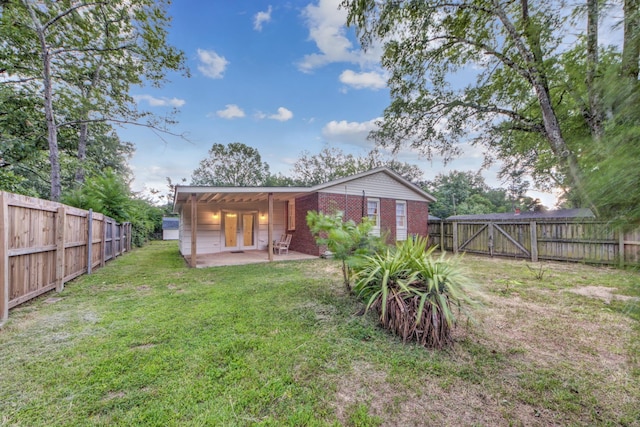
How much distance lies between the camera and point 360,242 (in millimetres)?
4473

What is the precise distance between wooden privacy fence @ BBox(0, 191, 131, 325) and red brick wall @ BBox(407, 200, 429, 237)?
464 inches

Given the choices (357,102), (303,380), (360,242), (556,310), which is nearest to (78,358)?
(303,380)

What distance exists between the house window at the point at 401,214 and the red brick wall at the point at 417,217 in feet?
0.59

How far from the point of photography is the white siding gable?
10627mm

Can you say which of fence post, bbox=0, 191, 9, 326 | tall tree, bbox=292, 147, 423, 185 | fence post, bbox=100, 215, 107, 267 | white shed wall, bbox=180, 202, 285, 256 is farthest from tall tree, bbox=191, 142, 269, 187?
fence post, bbox=0, 191, 9, 326

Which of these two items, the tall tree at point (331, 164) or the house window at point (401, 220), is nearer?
the house window at point (401, 220)

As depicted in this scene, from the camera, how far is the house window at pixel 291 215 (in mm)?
12047

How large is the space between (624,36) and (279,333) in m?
3.61

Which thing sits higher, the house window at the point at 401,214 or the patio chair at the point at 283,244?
the house window at the point at 401,214

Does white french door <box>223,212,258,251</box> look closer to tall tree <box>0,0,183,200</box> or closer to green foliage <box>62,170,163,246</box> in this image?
green foliage <box>62,170,163,246</box>

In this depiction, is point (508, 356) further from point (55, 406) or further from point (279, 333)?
point (55, 406)

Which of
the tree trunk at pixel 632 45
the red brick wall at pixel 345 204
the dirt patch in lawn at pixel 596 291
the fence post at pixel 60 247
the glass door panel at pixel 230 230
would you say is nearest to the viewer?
the tree trunk at pixel 632 45

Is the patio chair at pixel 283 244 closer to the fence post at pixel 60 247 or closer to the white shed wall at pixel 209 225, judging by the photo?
the white shed wall at pixel 209 225

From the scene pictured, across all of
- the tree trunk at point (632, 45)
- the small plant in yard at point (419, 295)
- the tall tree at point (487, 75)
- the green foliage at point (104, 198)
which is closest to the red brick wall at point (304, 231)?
the tall tree at point (487, 75)
